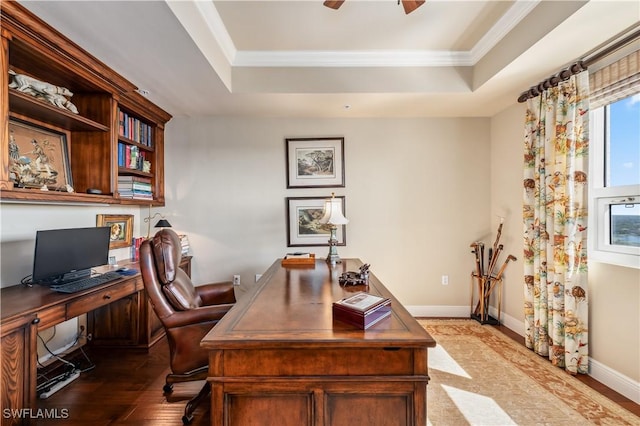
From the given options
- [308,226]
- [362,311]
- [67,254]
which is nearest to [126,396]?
[67,254]

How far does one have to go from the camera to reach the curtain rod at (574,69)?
6.06ft

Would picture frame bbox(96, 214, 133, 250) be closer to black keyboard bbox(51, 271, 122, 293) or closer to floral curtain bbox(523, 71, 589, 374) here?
black keyboard bbox(51, 271, 122, 293)

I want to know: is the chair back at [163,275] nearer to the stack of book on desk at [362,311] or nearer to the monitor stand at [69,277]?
the monitor stand at [69,277]

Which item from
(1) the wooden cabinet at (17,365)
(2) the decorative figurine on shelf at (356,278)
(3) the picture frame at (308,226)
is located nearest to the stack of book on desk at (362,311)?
(2) the decorative figurine on shelf at (356,278)

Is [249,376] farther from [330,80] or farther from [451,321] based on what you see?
[451,321]

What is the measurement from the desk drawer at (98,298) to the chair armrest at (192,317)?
0.63 m

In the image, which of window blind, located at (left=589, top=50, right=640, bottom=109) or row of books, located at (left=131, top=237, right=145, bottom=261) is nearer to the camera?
window blind, located at (left=589, top=50, right=640, bottom=109)

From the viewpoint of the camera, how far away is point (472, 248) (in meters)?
3.47

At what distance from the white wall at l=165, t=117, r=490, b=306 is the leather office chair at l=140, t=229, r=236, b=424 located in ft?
5.32

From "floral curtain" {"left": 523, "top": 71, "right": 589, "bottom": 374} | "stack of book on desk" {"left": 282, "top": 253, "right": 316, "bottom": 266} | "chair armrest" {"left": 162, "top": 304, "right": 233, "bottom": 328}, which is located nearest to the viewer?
"chair armrest" {"left": 162, "top": 304, "right": 233, "bottom": 328}

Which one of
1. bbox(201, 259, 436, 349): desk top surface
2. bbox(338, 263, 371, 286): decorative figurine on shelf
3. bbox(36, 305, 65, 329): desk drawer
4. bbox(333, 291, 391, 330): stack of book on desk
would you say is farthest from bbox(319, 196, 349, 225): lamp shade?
bbox(36, 305, 65, 329): desk drawer

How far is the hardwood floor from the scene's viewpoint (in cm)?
181

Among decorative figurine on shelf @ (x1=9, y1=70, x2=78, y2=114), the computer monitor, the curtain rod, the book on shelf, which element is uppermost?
the curtain rod

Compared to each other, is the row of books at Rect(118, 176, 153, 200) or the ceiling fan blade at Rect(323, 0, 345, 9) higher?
the ceiling fan blade at Rect(323, 0, 345, 9)
